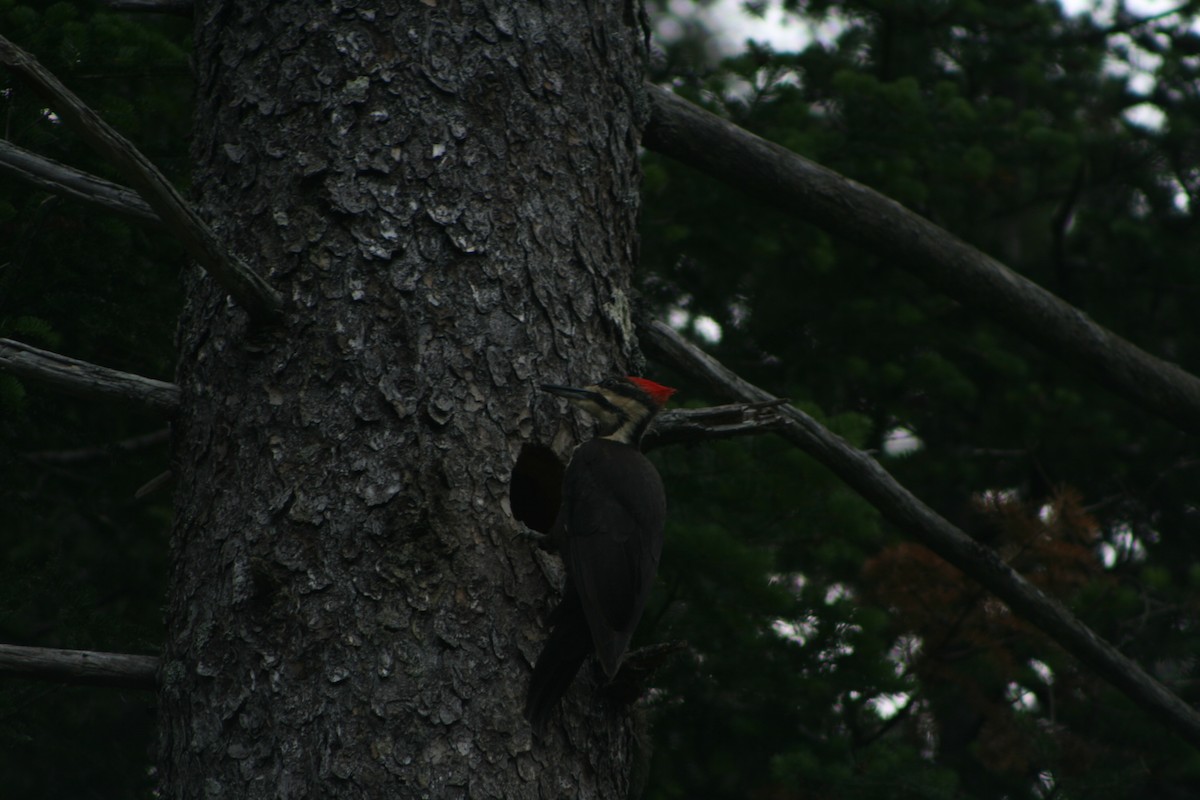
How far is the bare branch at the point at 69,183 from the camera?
2.89 m

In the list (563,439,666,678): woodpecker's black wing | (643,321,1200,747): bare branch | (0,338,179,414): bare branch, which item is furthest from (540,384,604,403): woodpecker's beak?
(0,338,179,414): bare branch

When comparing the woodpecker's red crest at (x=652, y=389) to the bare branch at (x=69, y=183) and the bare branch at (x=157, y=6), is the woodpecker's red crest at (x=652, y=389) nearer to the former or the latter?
the bare branch at (x=69, y=183)

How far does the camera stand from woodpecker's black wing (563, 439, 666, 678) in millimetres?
3209

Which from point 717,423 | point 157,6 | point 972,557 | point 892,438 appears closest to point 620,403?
point 717,423

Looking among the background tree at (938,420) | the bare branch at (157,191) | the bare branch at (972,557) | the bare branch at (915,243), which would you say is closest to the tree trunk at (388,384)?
the bare branch at (157,191)

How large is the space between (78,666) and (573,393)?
1.51 meters

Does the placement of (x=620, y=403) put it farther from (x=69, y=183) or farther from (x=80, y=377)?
(x=69, y=183)

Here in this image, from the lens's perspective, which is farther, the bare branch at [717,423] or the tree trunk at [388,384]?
the bare branch at [717,423]

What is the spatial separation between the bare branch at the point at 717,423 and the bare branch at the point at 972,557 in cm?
42

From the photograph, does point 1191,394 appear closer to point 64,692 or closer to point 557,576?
point 557,576

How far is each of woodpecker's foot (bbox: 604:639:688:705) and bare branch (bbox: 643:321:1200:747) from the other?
3.90 ft

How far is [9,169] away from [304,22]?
41.3 inches

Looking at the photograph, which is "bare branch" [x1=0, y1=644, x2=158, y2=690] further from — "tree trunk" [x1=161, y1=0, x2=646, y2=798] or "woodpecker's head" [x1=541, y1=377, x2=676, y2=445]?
"woodpecker's head" [x1=541, y1=377, x2=676, y2=445]

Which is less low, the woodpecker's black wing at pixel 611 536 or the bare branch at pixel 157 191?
the bare branch at pixel 157 191
